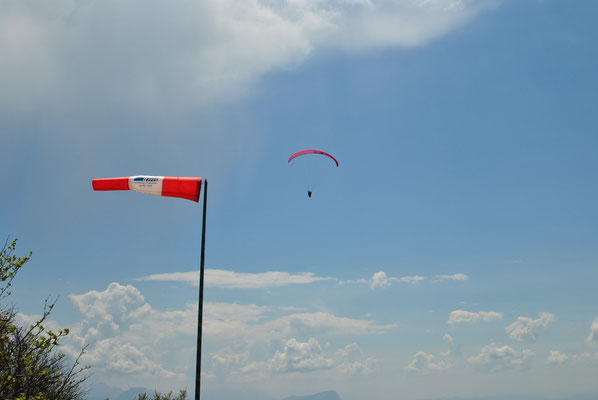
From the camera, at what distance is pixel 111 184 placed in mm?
22891

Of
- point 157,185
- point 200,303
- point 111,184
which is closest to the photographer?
point 200,303

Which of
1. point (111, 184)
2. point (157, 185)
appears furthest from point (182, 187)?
point (111, 184)

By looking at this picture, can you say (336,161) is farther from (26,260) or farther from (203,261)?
(26,260)

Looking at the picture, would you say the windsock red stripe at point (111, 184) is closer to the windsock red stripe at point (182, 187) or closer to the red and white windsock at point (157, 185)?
the red and white windsock at point (157, 185)

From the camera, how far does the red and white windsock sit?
22281mm

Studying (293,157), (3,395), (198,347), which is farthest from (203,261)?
(293,157)

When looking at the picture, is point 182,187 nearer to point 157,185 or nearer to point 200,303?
point 157,185

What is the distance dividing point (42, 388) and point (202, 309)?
52.3 feet

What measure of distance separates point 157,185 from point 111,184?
2.38 metres

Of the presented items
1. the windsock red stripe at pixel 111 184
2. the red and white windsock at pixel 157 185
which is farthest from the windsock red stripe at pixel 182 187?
the windsock red stripe at pixel 111 184

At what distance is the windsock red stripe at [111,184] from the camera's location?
22.7m

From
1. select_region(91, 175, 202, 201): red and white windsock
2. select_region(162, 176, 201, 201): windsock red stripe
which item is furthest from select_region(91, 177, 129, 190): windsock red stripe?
select_region(162, 176, 201, 201): windsock red stripe

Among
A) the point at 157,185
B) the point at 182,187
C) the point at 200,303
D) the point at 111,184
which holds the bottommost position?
the point at 200,303

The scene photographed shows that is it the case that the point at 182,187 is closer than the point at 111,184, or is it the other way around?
the point at 182,187
